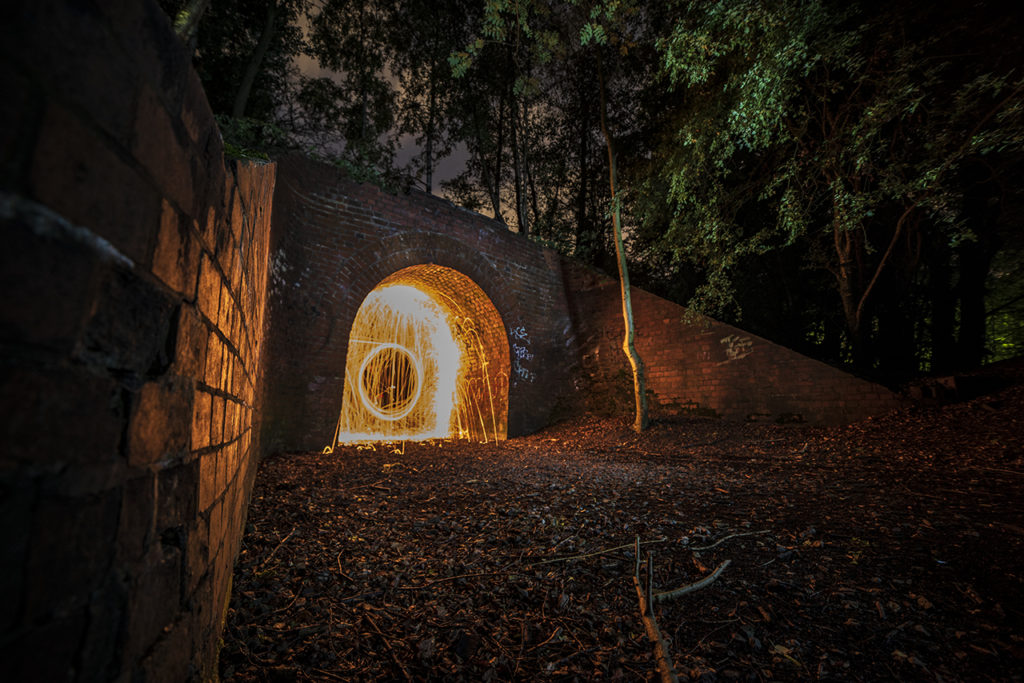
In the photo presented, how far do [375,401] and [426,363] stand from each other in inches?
52.0

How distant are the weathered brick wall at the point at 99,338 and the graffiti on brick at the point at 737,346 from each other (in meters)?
7.30

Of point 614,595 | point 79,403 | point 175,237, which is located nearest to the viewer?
point 79,403

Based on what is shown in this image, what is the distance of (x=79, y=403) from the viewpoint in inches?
23.1

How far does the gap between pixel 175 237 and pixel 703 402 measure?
7.52m

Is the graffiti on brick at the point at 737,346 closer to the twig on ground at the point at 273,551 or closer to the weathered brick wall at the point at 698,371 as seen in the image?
the weathered brick wall at the point at 698,371

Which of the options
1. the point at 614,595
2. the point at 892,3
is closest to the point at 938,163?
the point at 892,3

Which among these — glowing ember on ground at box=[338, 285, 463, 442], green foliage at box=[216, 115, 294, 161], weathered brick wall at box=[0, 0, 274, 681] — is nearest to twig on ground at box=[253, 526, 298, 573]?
weathered brick wall at box=[0, 0, 274, 681]

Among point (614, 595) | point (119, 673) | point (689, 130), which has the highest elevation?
point (689, 130)

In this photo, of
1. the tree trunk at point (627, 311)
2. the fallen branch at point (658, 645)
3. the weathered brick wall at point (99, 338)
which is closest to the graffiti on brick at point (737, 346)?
the tree trunk at point (627, 311)

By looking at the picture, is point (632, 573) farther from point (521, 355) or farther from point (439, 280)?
point (439, 280)

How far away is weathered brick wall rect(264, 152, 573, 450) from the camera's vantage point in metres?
5.19

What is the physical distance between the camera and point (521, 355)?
26.2ft

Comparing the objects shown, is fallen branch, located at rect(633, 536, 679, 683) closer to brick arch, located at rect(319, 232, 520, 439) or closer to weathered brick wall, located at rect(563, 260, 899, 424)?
brick arch, located at rect(319, 232, 520, 439)

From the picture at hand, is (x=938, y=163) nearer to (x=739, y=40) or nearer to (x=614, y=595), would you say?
(x=739, y=40)
